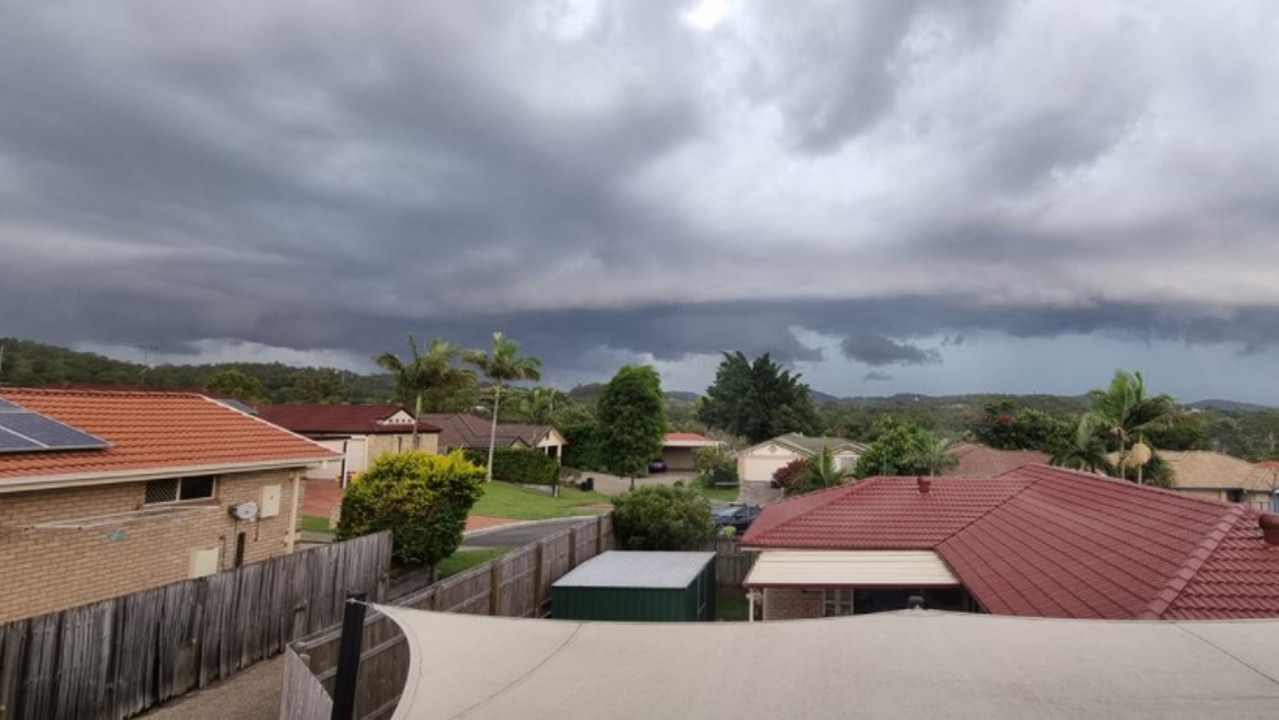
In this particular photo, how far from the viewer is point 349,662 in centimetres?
413

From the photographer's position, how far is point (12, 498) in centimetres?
1123

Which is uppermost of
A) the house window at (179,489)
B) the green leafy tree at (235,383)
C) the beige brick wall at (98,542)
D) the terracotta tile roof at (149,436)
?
the green leafy tree at (235,383)

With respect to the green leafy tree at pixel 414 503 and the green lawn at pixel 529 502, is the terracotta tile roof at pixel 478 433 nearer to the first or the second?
the green lawn at pixel 529 502

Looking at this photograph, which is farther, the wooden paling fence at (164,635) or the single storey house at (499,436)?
the single storey house at (499,436)

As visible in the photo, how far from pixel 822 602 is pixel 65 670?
13280 millimetres

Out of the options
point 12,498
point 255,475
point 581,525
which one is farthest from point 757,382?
point 12,498

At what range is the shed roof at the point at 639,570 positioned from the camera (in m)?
17.3

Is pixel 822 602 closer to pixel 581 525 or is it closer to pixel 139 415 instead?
pixel 581 525

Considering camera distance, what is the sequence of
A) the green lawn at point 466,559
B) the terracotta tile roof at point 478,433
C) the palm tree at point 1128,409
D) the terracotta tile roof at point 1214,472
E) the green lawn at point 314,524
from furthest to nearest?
the terracotta tile roof at point 478,433
the terracotta tile roof at point 1214,472
the palm tree at point 1128,409
the green lawn at point 314,524
the green lawn at point 466,559

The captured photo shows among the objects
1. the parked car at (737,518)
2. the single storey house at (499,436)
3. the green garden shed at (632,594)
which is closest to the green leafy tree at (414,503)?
the green garden shed at (632,594)

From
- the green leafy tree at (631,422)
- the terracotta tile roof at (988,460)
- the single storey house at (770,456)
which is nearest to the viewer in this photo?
the terracotta tile roof at (988,460)

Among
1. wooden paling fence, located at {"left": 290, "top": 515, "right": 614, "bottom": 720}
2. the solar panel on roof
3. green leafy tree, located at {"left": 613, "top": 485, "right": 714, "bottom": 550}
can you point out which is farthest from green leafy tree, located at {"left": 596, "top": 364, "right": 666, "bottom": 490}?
the solar panel on roof

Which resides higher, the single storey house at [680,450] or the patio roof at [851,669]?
the patio roof at [851,669]

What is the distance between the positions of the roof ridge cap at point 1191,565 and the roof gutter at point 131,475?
1480 centimetres
